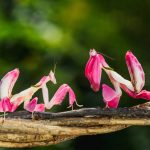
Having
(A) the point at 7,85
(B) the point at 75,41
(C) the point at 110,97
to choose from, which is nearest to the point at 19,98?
(A) the point at 7,85

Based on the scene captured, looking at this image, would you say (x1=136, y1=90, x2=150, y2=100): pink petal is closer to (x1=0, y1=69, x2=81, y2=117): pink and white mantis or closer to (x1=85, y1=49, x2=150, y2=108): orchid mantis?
(x1=85, y1=49, x2=150, y2=108): orchid mantis

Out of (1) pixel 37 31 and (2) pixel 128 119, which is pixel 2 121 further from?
(1) pixel 37 31

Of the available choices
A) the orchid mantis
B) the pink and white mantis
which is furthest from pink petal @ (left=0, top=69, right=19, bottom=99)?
the orchid mantis

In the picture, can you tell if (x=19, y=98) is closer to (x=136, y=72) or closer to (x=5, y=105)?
(x=5, y=105)

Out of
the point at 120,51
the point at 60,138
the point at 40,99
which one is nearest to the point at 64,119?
the point at 60,138

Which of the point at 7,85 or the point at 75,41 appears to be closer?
the point at 7,85

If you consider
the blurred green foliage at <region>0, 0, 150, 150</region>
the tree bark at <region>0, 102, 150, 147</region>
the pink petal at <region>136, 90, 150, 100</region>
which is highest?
the blurred green foliage at <region>0, 0, 150, 150</region>
